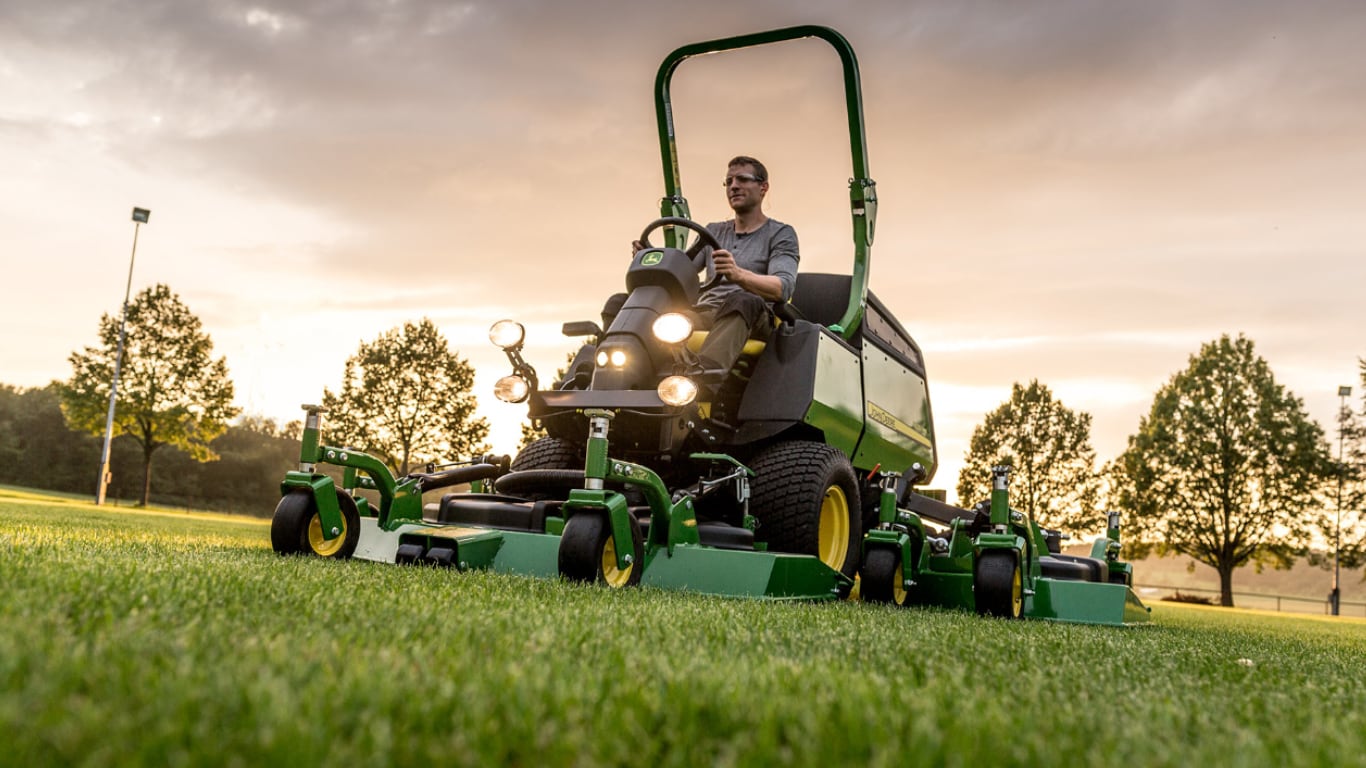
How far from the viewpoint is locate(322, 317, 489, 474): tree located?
108 ft

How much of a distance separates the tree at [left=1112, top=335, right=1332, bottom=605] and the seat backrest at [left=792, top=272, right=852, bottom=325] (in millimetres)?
29627

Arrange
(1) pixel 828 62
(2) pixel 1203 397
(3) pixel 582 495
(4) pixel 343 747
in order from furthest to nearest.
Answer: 1. (2) pixel 1203 397
2. (1) pixel 828 62
3. (3) pixel 582 495
4. (4) pixel 343 747

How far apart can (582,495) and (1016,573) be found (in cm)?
292

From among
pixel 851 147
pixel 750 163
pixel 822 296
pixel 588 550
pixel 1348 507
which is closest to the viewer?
pixel 588 550

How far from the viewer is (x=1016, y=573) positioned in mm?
5664

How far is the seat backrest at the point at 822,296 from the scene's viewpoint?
736 centimetres

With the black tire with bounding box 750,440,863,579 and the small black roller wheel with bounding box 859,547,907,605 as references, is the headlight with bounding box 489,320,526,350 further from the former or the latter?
the small black roller wheel with bounding box 859,547,907,605

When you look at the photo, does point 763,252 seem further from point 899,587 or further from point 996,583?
point 996,583

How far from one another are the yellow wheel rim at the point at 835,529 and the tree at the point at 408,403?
27.8 metres

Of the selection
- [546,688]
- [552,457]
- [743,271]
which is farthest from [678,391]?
[546,688]

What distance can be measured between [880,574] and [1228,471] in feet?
104

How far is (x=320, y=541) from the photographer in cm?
460

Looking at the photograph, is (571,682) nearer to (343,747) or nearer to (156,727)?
(343,747)

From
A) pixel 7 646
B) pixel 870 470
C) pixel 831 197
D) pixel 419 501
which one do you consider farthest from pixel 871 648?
pixel 831 197
